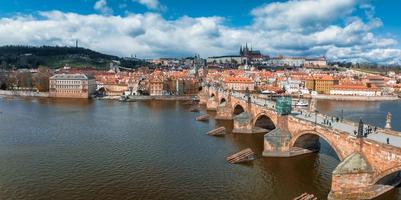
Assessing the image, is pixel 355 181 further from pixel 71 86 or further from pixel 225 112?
pixel 71 86

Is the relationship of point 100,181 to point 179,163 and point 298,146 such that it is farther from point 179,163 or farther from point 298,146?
point 298,146

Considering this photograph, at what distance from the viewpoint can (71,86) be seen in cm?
9975

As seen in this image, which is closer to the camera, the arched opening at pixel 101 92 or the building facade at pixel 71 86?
the building facade at pixel 71 86

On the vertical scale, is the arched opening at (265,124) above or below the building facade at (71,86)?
below

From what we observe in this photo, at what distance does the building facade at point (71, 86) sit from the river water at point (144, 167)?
52017 millimetres

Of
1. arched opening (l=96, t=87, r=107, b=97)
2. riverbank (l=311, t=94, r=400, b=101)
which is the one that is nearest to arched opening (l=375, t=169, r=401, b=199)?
riverbank (l=311, t=94, r=400, b=101)

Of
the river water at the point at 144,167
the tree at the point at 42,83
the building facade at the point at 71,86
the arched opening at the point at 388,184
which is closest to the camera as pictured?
the arched opening at the point at 388,184

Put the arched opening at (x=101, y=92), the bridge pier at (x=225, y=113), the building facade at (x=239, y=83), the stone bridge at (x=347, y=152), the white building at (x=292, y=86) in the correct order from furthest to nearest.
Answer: the white building at (x=292, y=86)
the building facade at (x=239, y=83)
the arched opening at (x=101, y=92)
the bridge pier at (x=225, y=113)
the stone bridge at (x=347, y=152)

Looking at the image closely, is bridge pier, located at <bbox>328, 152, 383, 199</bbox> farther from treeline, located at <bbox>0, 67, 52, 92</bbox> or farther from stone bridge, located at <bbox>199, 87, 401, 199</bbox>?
treeline, located at <bbox>0, 67, 52, 92</bbox>

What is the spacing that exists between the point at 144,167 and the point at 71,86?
254 ft

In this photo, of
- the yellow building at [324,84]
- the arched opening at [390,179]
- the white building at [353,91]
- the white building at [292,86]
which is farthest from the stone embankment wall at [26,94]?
the arched opening at [390,179]

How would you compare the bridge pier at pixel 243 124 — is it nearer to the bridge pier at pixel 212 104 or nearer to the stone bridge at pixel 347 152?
the stone bridge at pixel 347 152

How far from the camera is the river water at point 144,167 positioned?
2384 centimetres

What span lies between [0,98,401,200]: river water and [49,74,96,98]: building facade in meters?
52.0
